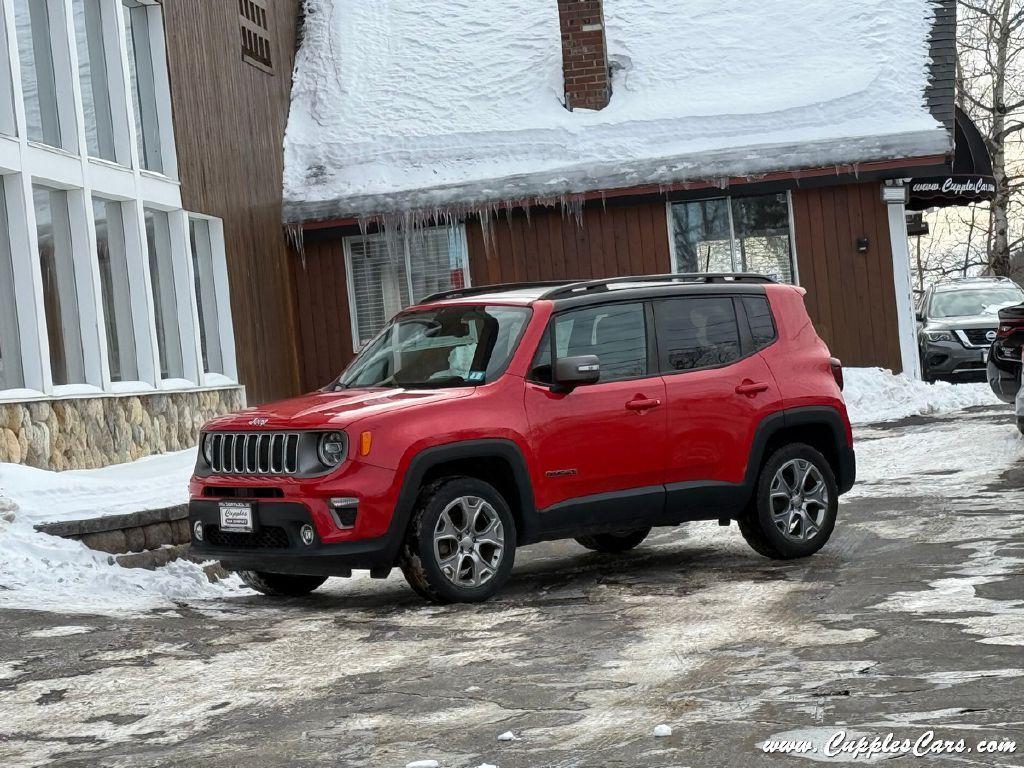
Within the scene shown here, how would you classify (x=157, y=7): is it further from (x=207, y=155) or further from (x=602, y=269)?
(x=602, y=269)

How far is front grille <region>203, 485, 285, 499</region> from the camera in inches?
319

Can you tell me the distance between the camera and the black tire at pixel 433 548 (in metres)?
7.97

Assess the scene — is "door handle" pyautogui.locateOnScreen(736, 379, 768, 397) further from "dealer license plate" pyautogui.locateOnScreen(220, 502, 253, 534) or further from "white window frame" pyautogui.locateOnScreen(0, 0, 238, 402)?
"white window frame" pyautogui.locateOnScreen(0, 0, 238, 402)

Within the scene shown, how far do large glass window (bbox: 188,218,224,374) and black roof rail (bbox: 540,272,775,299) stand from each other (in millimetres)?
9836

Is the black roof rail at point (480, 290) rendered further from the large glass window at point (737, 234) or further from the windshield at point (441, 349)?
the large glass window at point (737, 234)

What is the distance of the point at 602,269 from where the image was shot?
857 inches

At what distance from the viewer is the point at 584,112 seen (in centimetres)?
Result: 2212

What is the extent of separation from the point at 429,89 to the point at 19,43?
9.78 m

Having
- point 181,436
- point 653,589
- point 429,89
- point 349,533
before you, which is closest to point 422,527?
point 349,533

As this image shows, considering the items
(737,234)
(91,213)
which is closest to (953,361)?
(737,234)

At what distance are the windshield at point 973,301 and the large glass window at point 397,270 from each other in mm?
7829

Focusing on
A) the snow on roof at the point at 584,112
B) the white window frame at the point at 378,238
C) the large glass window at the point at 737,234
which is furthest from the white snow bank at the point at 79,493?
the large glass window at the point at 737,234

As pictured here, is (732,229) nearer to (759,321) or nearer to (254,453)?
(759,321)

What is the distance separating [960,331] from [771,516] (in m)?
14.0
